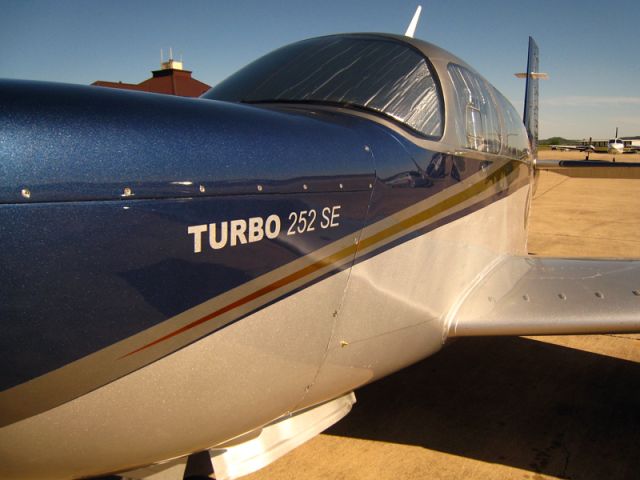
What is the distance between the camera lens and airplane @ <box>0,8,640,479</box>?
4.46 feet

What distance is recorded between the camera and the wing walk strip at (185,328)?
142 cm

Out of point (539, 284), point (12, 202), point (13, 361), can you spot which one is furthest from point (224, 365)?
point (539, 284)

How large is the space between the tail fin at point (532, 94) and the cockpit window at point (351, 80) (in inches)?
246

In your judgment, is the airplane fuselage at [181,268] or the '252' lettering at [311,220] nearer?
the airplane fuselage at [181,268]

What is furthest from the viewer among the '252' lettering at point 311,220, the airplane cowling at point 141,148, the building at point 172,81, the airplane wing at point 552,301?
the building at point 172,81

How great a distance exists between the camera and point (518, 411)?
387 cm

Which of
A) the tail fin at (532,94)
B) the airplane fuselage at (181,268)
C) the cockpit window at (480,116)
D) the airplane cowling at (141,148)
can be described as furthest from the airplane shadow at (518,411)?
the tail fin at (532,94)

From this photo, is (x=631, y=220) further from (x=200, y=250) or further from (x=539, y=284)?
(x=200, y=250)

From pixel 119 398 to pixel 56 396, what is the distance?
6.9 inches

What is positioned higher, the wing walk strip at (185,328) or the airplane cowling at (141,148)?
the airplane cowling at (141,148)

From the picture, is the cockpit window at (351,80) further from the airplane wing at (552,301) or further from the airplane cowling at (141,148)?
the airplane wing at (552,301)

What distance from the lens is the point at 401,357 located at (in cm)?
272

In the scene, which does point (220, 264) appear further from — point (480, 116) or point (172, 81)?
point (172, 81)

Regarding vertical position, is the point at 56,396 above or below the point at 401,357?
above
